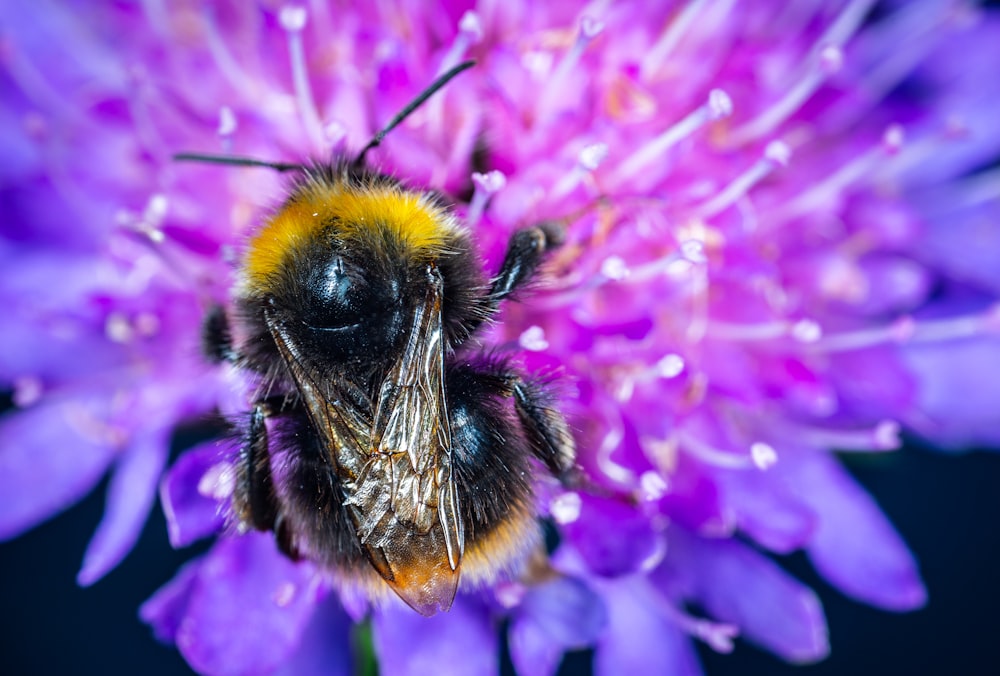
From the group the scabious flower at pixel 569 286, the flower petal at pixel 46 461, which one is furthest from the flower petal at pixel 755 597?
the flower petal at pixel 46 461

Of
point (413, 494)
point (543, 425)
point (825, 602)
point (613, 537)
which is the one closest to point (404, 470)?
point (413, 494)

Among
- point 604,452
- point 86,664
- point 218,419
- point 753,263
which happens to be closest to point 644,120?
point 753,263

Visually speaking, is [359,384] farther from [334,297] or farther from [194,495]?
[194,495]

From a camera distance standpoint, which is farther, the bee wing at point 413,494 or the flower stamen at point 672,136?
the flower stamen at point 672,136

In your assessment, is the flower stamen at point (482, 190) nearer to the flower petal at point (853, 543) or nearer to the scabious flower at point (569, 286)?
the scabious flower at point (569, 286)

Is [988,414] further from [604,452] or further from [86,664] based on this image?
[86,664]

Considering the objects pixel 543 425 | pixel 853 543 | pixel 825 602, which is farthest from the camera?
pixel 825 602
